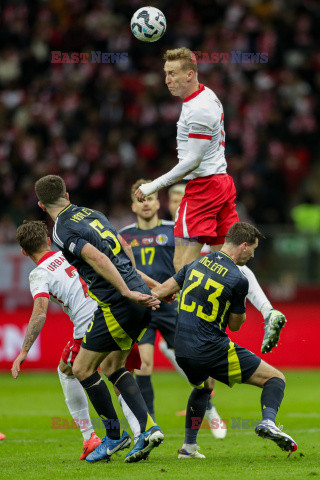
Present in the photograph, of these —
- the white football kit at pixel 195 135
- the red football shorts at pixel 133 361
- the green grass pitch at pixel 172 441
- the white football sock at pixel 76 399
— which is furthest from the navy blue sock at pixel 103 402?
the white football kit at pixel 195 135

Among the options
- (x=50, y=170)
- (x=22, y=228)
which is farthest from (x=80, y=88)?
(x=22, y=228)

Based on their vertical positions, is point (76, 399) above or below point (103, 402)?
below

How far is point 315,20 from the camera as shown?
19188mm

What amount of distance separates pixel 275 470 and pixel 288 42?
47.1 feet

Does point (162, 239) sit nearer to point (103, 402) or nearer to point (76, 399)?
point (76, 399)

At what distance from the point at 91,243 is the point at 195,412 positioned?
5.54 feet

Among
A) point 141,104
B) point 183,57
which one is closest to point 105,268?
point 183,57

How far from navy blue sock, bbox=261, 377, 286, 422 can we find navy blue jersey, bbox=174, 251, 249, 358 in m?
0.53

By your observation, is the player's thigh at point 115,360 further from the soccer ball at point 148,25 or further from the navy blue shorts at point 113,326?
the soccer ball at point 148,25

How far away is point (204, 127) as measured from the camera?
7547mm

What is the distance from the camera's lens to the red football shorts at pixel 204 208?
7.79 m

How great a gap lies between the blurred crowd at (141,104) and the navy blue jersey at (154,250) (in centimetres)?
613

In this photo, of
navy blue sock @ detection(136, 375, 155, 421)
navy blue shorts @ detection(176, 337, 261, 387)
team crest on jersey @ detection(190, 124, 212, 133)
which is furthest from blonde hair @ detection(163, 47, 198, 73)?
navy blue sock @ detection(136, 375, 155, 421)

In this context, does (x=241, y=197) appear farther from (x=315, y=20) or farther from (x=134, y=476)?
(x=134, y=476)
